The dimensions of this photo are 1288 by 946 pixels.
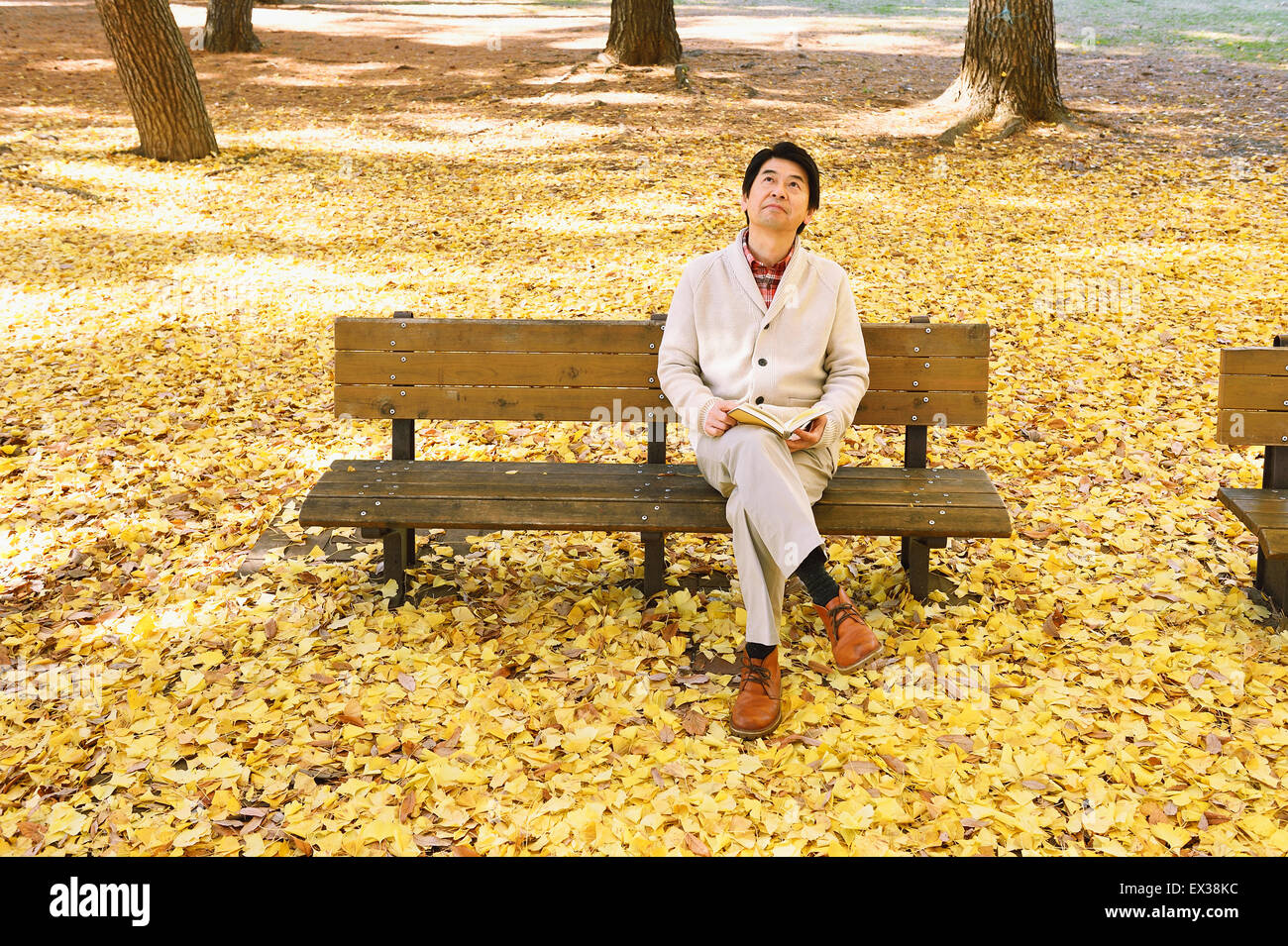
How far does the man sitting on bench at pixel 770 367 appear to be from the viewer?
142 inches

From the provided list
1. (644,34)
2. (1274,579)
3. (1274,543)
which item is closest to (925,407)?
(1274,543)

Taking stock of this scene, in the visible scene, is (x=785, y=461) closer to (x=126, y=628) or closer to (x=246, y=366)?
(x=126, y=628)

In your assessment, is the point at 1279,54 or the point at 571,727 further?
the point at 1279,54

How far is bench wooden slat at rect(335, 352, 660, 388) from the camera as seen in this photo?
4250 mm

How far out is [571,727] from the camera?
11.3 ft

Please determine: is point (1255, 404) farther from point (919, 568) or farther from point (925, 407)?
point (919, 568)

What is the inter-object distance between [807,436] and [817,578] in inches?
18.8

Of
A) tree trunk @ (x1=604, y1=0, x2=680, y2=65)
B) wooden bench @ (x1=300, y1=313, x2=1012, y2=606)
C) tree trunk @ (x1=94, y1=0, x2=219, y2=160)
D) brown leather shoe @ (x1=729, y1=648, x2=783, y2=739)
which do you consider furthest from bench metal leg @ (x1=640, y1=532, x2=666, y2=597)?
tree trunk @ (x1=604, y1=0, x2=680, y2=65)

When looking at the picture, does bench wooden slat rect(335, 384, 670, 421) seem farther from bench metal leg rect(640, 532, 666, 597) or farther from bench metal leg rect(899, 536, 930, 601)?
bench metal leg rect(899, 536, 930, 601)

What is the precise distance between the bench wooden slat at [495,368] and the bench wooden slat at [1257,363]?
200cm

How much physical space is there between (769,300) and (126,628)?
8.27 ft

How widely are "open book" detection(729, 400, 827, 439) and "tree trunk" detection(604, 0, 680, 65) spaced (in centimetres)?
1099
